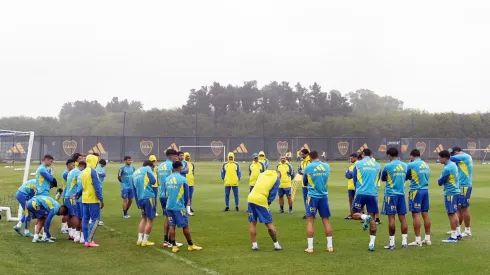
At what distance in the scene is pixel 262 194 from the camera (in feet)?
37.1

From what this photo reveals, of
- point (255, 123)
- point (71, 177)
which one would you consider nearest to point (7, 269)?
point (71, 177)

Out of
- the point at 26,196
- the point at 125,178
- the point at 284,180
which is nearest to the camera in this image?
the point at 26,196

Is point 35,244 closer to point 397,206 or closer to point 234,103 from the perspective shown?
point 397,206

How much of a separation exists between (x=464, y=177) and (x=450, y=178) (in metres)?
0.82

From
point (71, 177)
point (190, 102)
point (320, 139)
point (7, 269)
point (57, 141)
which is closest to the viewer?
point (7, 269)

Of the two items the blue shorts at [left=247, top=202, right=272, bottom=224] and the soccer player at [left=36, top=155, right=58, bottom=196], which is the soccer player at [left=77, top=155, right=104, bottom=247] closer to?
the soccer player at [left=36, top=155, right=58, bottom=196]

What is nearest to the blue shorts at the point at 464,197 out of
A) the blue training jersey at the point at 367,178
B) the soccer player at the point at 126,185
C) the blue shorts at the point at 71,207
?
the blue training jersey at the point at 367,178

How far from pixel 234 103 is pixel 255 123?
822 inches

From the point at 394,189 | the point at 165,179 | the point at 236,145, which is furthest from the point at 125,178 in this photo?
the point at 236,145

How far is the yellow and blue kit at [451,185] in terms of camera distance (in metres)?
12.6

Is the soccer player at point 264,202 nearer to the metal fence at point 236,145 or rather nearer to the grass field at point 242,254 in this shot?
the grass field at point 242,254

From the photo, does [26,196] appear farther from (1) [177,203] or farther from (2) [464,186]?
(2) [464,186]

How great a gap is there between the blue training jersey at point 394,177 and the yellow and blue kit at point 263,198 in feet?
7.99

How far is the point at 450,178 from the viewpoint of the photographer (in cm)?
1263
